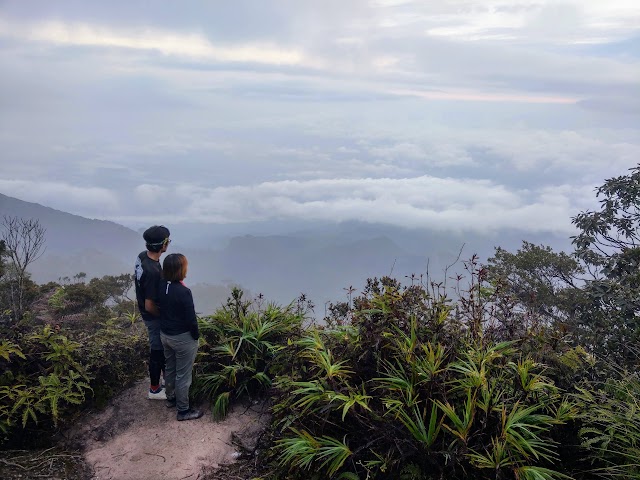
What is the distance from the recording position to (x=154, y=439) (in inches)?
227

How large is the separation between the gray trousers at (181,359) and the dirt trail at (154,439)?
0.32m

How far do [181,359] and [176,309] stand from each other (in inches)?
26.3

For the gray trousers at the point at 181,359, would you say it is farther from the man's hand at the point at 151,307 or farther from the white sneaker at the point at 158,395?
the white sneaker at the point at 158,395

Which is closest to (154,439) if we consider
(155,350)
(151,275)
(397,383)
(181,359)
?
(181,359)

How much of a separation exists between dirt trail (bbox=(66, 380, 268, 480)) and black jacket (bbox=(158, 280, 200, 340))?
1.12 m

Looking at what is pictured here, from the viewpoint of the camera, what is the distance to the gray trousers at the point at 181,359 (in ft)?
19.2

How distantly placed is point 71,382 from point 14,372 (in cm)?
72

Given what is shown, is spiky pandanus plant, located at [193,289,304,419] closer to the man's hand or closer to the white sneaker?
the white sneaker

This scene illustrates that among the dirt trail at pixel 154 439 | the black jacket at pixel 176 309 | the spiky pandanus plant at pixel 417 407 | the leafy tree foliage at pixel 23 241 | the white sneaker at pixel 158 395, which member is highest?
the leafy tree foliage at pixel 23 241

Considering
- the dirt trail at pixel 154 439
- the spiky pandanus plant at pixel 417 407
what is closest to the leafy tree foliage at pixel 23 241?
the dirt trail at pixel 154 439

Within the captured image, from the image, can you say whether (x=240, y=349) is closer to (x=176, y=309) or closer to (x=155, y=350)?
(x=155, y=350)

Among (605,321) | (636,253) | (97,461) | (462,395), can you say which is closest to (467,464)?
(462,395)

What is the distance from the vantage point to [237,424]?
5.97 meters

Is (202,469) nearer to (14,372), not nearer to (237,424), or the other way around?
(237,424)
